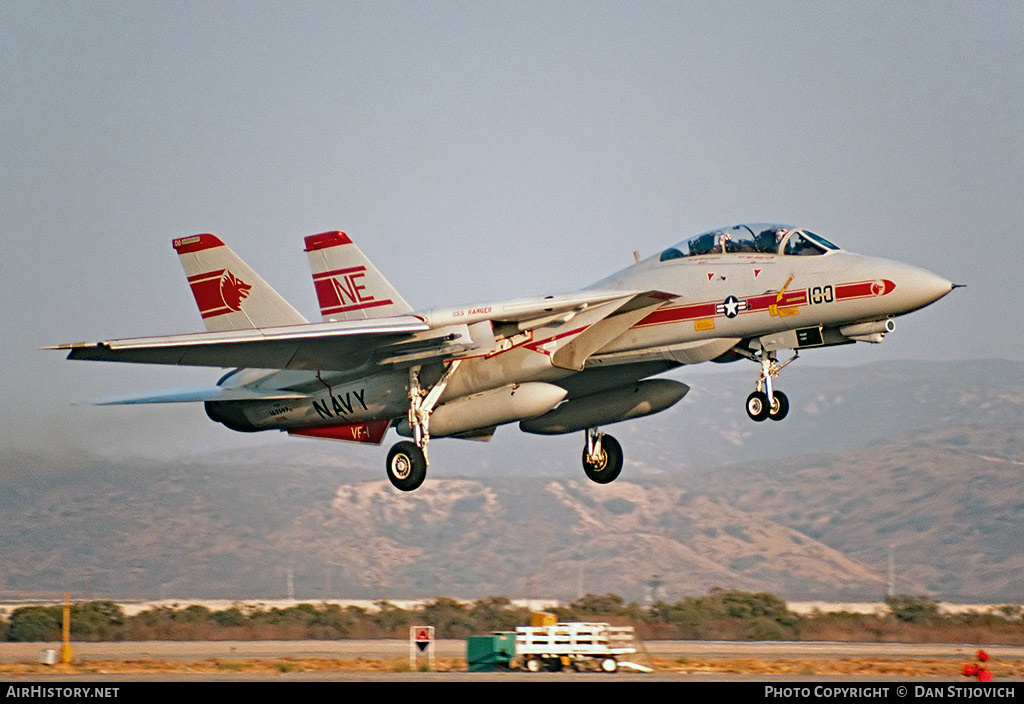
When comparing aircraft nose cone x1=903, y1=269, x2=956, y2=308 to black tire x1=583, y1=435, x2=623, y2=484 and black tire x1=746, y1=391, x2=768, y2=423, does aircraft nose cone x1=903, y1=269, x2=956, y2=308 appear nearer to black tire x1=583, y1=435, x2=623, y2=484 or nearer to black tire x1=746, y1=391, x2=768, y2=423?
black tire x1=746, y1=391, x2=768, y2=423

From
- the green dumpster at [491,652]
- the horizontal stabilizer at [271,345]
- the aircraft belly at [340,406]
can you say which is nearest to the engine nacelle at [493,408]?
the aircraft belly at [340,406]

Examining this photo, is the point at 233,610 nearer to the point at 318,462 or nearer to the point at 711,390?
the point at 318,462

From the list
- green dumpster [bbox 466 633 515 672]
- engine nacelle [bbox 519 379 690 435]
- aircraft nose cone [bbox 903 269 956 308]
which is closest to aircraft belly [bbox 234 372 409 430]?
engine nacelle [bbox 519 379 690 435]

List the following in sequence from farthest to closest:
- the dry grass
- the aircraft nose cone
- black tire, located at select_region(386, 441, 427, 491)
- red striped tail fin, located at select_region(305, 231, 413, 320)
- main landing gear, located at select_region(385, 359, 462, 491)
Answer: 1. red striped tail fin, located at select_region(305, 231, 413, 320)
2. the dry grass
3. black tire, located at select_region(386, 441, 427, 491)
4. main landing gear, located at select_region(385, 359, 462, 491)
5. the aircraft nose cone

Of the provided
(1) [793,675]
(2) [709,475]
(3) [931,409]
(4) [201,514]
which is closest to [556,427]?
(1) [793,675]

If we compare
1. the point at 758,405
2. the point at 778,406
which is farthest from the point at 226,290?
the point at 778,406

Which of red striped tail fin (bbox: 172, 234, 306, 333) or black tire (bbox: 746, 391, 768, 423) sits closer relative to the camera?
black tire (bbox: 746, 391, 768, 423)

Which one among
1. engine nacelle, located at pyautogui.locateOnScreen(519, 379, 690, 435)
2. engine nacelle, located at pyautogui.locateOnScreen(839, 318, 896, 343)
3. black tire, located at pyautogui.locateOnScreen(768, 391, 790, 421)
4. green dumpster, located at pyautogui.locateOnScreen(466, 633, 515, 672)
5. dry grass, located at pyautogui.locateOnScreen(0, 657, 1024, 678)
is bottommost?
dry grass, located at pyautogui.locateOnScreen(0, 657, 1024, 678)
